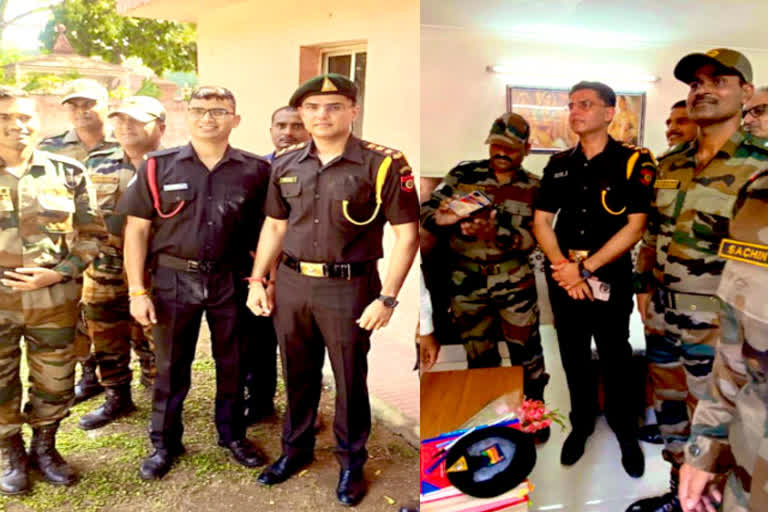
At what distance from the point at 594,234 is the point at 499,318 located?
323 millimetres

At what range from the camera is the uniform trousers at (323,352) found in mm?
2033

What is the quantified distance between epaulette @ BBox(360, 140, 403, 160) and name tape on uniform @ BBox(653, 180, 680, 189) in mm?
814

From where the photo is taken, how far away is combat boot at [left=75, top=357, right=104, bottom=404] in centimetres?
228

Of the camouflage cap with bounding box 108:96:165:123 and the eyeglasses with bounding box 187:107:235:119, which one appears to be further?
the camouflage cap with bounding box 108:96:165:123

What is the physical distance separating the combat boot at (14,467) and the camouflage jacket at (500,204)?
5.61 ft

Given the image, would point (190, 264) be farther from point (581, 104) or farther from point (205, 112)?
point (581, 104)

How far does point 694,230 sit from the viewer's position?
1367mm

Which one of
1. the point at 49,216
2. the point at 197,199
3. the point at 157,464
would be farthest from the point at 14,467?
the point at 197,199

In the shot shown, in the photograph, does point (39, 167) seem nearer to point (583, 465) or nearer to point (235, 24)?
point (235, 24)

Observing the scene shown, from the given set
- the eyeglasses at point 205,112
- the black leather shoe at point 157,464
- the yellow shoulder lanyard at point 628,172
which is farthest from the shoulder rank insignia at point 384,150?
the black leather shoe at point 157,464

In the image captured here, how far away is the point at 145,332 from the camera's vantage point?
2.42 metres

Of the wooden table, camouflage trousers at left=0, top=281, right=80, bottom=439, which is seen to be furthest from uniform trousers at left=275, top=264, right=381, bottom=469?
camouflage trousers at left=0, top=281, right=80, bottom=439

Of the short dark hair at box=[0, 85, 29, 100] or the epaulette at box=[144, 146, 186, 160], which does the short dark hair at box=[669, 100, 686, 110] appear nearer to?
the epaulette at box=[144, 146, 186, 160]

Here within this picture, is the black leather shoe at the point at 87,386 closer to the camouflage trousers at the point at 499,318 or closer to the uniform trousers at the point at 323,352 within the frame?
the uniform trousers at the point at 323,352
